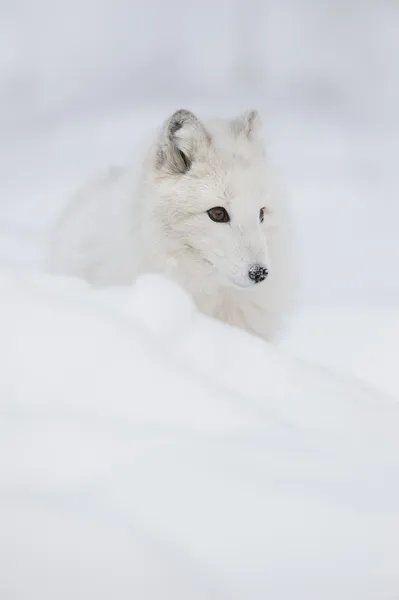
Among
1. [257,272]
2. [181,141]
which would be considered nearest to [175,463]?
[257,272]

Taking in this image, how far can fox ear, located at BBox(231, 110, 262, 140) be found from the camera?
330 cm

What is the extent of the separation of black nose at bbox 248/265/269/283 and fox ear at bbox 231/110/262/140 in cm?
68

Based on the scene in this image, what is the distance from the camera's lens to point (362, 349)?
15.8ft

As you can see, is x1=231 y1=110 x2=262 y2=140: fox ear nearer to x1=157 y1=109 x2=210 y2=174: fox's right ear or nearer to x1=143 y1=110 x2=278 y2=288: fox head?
x1=143 y1=110 x2=278 y2=288: fox head

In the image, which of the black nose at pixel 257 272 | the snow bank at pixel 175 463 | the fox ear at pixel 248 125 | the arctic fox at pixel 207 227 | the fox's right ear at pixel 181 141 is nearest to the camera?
the snow bank at pixel 175 463

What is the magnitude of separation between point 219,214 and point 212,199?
0.20 feet

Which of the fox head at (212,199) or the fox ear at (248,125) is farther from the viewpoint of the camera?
the fox ear at (248,125)

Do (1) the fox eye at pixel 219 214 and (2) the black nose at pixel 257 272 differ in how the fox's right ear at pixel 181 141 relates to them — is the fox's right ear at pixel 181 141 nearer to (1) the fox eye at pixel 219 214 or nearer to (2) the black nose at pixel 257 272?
(1) the fox eye at pixel 219 214

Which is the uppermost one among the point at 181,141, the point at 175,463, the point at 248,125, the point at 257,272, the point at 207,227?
the point at 248,125

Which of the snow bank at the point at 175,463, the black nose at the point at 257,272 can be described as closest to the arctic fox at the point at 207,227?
the black nose at the point at 257,272

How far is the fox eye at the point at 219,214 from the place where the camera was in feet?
9.87

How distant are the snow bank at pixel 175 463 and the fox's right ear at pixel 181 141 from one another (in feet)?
4.43

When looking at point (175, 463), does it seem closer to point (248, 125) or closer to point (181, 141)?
point (181, 141)

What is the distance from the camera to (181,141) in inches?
124
